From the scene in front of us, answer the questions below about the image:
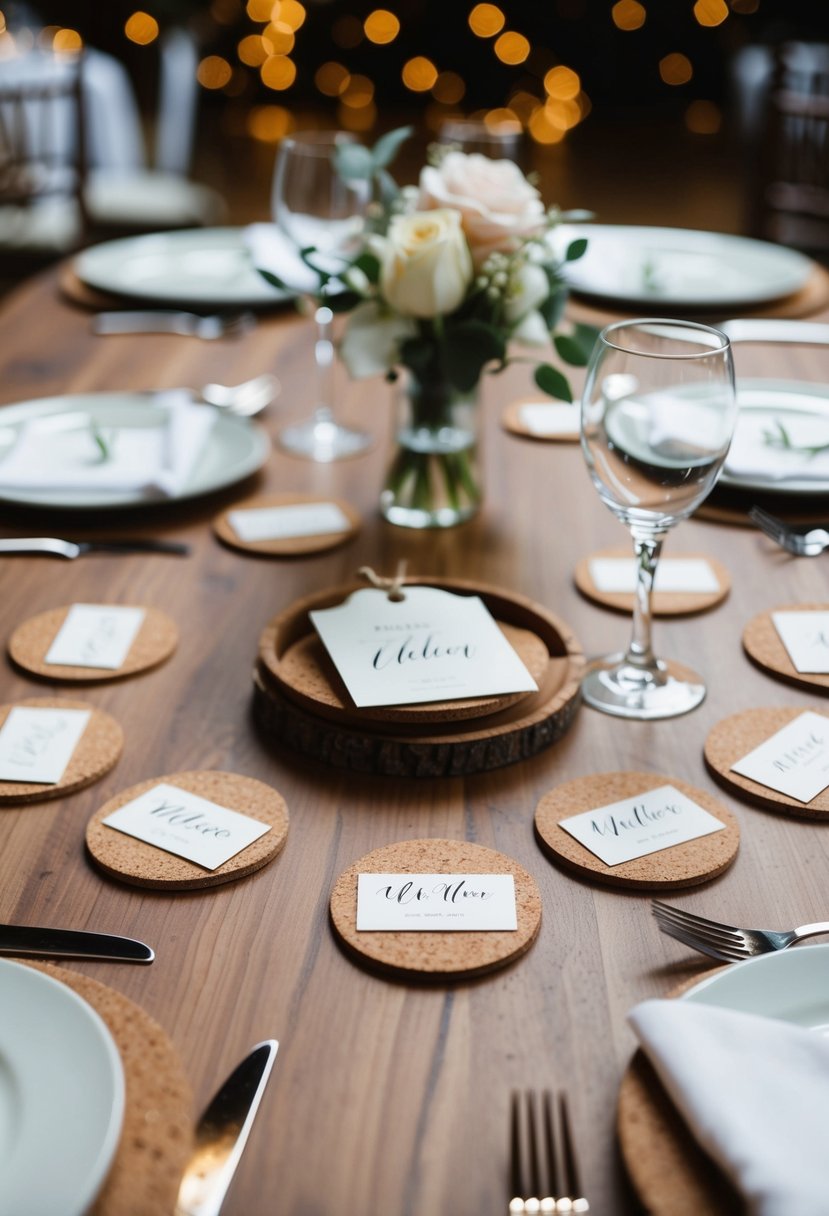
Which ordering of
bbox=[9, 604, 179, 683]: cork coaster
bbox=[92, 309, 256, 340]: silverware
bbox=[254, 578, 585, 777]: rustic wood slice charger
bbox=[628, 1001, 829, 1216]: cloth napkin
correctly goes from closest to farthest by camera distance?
bbox=[628, 1001, 829, 1216]: cloth napkin → bbox=[254, 578, 585, 777]: rustic wood slice charger → bbox=[9, 604, 179, 683]: cork coaster → bbox=[92, 309, 256, 340]: silverware

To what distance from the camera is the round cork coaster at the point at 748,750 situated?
31.4 inches

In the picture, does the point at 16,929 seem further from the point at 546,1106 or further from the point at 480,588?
the point at 480,588

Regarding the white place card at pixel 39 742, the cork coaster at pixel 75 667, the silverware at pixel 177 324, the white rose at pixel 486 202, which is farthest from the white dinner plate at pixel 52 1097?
the silverware at pixel 177 324

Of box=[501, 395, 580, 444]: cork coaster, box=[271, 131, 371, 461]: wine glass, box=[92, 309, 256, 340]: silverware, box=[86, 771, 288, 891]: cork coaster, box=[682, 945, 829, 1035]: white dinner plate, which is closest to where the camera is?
box=[682, 945, 829, 1035]: white dinner plate

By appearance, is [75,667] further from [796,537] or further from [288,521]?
[796,537]

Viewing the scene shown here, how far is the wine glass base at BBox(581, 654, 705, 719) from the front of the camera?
0.92 metres

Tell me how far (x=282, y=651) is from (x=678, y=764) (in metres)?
0.31

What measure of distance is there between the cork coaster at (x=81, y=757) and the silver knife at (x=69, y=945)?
142mm

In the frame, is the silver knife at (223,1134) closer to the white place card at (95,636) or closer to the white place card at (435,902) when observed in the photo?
the white place card at (435,902)

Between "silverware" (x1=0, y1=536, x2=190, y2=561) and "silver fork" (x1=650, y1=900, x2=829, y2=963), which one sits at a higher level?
"silverware" (x1=0, y1=536, x2=190, y2=561)

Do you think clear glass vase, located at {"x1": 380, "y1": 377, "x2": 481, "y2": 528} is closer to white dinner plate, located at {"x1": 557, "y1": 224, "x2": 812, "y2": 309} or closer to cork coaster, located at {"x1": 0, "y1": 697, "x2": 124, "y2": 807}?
cork coaster, located at {"x1": 0, "y1": 697, "x2": 124, "y2": 807}

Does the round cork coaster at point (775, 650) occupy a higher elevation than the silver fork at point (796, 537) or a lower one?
lower

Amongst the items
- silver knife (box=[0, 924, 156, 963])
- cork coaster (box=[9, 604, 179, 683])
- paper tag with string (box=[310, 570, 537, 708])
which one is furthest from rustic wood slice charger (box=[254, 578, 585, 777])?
silver knife (box=[0, 924, 156, 963])

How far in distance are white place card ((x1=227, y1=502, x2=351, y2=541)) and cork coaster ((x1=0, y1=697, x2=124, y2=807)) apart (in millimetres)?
325
